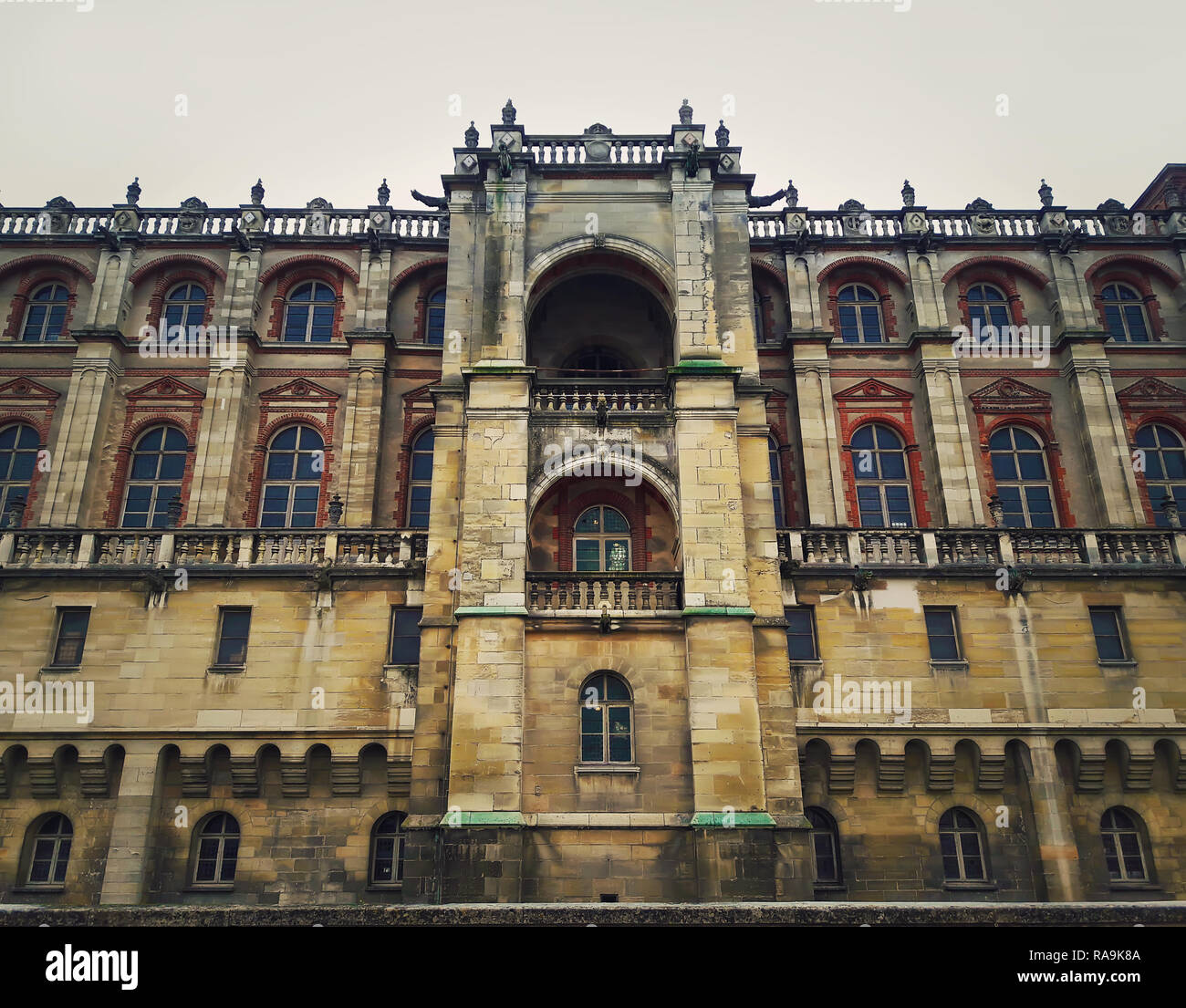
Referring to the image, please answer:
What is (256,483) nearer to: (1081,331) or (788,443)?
(788,443)

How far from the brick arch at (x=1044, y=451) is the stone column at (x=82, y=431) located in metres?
27.0

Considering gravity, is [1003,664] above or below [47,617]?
below

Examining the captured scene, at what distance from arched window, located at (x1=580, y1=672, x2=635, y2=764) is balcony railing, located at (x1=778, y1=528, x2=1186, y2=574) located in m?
6.31

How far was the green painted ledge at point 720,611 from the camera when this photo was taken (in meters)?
19.5

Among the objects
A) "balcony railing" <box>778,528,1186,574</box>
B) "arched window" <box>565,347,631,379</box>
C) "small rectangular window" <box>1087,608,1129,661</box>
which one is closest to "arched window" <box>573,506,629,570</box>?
"balcony railing" <box>778,528,1186,574</box>

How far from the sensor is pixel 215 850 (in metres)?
21.6

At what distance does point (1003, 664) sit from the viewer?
73.2 feet

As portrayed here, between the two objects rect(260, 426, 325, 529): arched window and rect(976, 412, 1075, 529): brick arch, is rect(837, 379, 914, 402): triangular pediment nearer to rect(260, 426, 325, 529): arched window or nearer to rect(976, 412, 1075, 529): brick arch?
rect(976, 412, 1075, 529): brick arch

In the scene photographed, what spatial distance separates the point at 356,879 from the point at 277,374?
51.2 ft

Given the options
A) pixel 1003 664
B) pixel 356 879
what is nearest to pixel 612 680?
pixel 356 879

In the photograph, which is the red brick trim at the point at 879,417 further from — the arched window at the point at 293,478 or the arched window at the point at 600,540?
the arched window at the point at 293,478

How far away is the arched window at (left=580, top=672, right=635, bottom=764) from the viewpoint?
19125mm

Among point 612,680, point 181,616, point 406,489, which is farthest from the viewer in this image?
point 406,489

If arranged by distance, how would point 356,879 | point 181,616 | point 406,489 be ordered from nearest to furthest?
point 356,879 → point 181,616 → point 406,489
